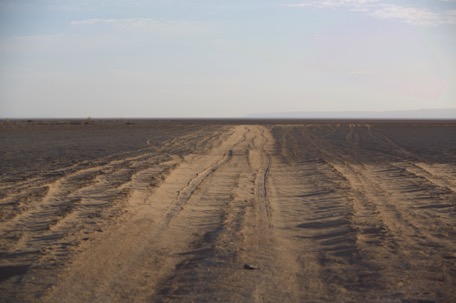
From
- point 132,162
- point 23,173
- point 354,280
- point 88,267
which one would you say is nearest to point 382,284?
point 354,280

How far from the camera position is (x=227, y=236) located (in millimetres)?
7156

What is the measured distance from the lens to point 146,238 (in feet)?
23.5

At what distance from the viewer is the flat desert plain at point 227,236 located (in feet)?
16.9

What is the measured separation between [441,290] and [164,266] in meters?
2.57

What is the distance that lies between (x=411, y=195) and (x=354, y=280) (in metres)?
5.50

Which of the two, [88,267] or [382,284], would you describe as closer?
[382,284]

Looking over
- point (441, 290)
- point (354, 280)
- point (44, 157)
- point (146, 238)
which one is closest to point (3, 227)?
point (146, 238)

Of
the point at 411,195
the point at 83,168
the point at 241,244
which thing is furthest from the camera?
the point at 83,168

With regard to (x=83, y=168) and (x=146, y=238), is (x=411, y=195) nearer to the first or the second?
(x=146, y=238)

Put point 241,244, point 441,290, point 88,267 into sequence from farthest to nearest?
point 241,244, point 88,267, point 441,290

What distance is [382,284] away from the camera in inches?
204

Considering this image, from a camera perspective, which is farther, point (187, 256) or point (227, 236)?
point (227, 236)

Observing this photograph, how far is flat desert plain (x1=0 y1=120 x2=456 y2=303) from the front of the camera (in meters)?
5.15

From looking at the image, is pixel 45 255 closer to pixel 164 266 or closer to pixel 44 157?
pixel 164 266
